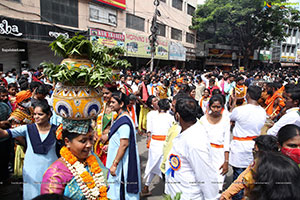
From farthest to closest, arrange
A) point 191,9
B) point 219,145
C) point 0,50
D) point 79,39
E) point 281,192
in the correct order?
point 191,9
point 0,50
point 219,145
point 79,39
point 281,192

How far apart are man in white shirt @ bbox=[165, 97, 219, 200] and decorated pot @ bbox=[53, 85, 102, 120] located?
0.96m

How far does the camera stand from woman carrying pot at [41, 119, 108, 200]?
180 cm

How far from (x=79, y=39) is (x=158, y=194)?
3140mm

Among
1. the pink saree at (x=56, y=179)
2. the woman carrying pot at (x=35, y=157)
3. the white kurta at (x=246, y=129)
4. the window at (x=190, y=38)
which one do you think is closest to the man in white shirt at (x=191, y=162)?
the pink saree at (x=56, y=179)

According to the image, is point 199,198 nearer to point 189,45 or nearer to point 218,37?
point 189,45

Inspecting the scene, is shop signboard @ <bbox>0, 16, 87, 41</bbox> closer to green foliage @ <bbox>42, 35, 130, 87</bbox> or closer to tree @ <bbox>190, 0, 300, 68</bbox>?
green foliage @ <bbox>42, 35, 130, 87</bbox>

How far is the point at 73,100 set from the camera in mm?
1980

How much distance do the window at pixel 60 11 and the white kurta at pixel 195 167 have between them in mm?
13528

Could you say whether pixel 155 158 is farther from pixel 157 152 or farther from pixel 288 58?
pixel 288 58

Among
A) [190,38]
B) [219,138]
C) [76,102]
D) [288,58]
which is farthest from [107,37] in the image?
[288,58]

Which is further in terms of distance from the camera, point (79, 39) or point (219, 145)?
point (219, 145)

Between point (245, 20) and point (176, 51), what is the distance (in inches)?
412

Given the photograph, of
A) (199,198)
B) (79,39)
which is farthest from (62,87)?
(199,198)

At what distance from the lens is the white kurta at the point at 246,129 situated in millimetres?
3482
